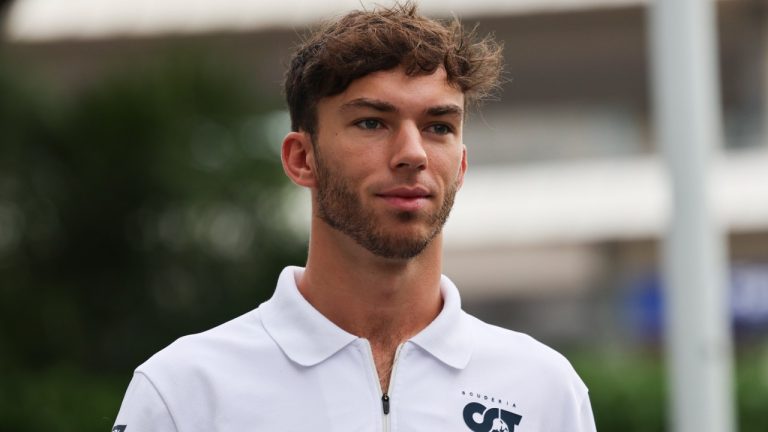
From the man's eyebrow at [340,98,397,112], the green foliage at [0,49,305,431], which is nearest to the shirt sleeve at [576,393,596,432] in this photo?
the man's eyebrow at [340,98,397,112]

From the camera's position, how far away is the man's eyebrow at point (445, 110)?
2797 millimetres

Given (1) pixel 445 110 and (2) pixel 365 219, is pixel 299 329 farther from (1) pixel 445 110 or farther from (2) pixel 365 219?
(1) pixel 445 110

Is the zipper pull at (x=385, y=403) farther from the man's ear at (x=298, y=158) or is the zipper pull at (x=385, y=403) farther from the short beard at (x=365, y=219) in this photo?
the man's ear at (x=298, y=158)

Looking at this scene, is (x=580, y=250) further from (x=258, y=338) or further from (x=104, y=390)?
(x=258, y=338)

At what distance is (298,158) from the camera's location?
298 cm

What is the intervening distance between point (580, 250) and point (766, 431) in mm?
15905

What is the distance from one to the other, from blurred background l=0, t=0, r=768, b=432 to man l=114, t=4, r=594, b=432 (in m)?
0.36

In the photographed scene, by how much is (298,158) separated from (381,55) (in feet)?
1.01

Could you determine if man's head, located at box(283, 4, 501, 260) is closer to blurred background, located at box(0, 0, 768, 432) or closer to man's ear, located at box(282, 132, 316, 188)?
man's ear, located at box(282, 132, 316, 188)

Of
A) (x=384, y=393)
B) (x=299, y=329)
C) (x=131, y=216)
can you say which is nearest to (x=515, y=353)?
(x=384, y=393)

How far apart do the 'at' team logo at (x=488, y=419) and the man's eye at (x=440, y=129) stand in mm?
520

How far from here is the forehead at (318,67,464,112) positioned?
9.14 ft

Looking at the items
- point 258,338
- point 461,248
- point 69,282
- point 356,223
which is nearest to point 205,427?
point 258,338

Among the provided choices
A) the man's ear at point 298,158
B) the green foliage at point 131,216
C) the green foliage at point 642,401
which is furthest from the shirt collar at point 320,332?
the green foliage at point 131,216
